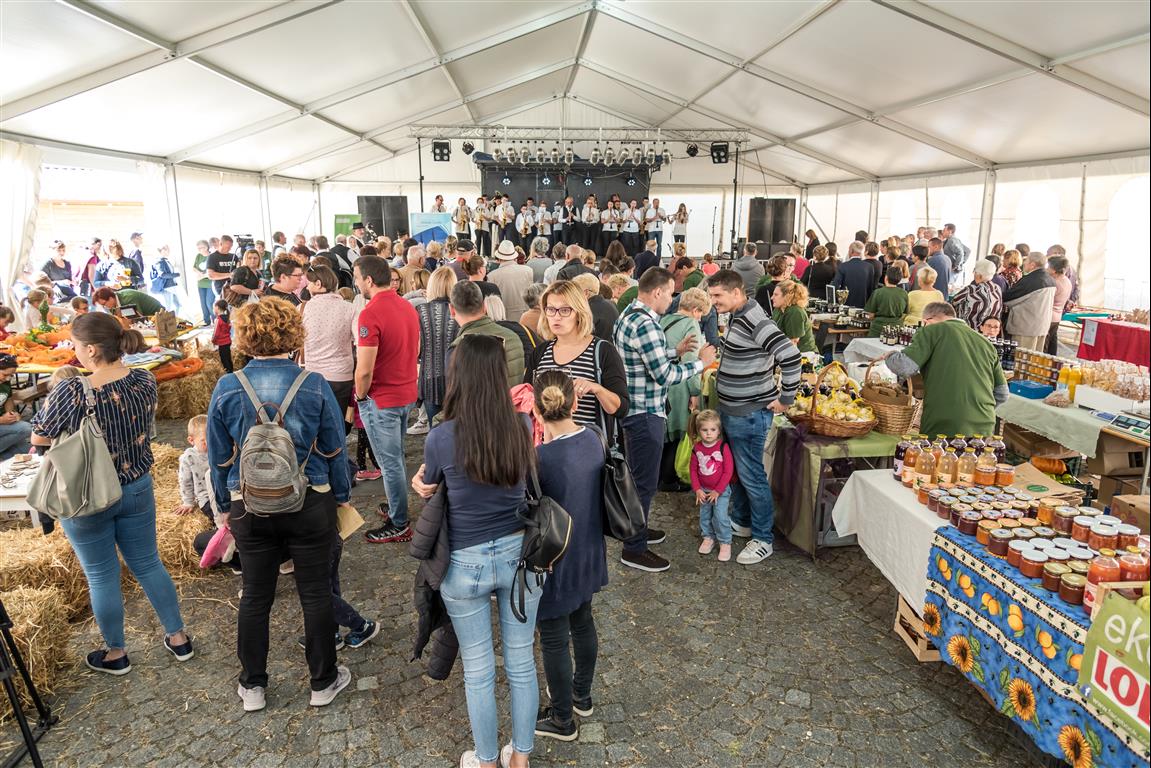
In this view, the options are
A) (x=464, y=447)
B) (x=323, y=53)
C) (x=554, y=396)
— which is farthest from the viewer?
(x=323, y=53)

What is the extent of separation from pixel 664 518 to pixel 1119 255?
7.77m

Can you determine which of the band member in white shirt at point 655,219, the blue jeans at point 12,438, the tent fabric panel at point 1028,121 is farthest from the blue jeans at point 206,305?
the tent fabric panel at point 1028,121

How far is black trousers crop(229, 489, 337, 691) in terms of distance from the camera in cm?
234

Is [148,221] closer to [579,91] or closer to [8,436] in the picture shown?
[8,436]

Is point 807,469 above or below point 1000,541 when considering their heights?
below

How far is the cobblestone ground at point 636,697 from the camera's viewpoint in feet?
7.85

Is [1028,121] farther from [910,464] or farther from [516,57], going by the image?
[910,464]

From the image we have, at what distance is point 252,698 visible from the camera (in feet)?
8.46

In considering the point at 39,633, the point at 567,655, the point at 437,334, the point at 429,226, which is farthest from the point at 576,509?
the point at 429,226

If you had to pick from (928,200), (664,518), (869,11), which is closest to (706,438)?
(664,518)

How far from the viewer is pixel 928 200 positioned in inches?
538

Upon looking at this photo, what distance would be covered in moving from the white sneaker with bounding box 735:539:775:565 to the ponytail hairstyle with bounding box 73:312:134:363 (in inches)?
119

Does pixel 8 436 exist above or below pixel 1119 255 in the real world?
below

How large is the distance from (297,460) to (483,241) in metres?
13.6
